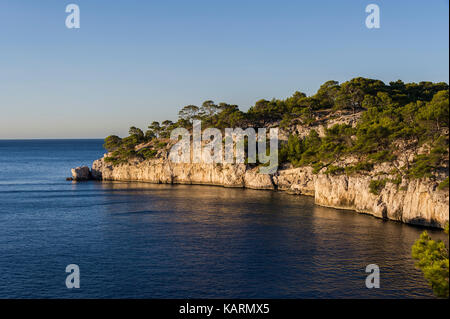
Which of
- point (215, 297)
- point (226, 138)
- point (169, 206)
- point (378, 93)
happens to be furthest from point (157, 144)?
point (215, 297)

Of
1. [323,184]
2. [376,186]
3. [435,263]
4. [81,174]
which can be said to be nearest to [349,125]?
[323,184]

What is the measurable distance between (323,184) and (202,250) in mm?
33112

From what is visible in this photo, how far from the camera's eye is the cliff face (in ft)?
167

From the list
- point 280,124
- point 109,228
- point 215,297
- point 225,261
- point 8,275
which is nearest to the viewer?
point 215,297

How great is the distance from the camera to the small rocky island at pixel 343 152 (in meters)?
52.9

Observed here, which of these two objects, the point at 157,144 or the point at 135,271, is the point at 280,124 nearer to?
the point at 157,144

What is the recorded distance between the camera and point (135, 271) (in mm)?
36969

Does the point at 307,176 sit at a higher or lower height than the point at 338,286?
higher

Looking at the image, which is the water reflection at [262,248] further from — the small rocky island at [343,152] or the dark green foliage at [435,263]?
the dark green foliage at [435,263]

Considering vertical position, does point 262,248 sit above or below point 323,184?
below

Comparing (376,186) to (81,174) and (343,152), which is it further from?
(81,174)

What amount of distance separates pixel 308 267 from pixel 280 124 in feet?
241

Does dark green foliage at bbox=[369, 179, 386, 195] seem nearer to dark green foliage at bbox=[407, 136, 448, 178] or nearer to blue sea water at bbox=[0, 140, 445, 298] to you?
blue sea water at bbox=[0, 140, 445, 298]

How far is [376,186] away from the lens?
59.1m
